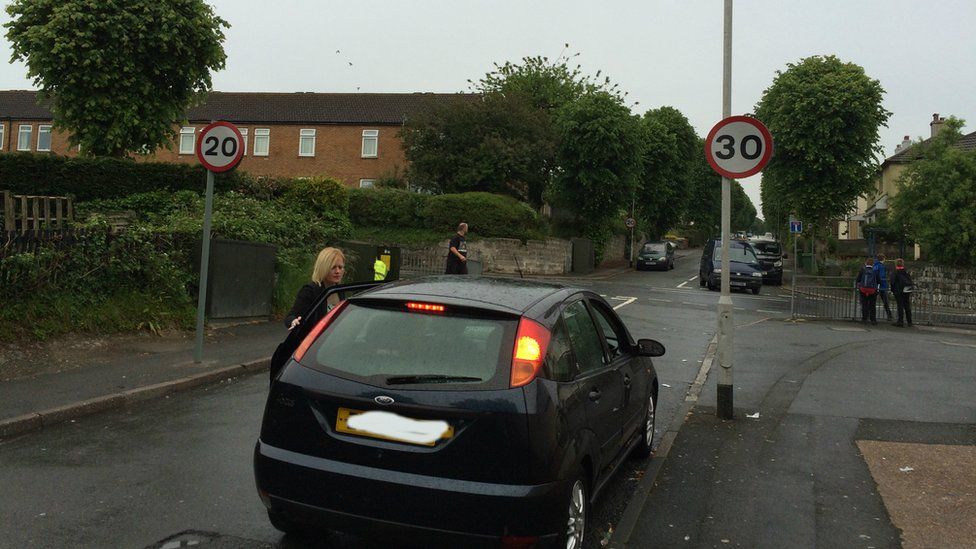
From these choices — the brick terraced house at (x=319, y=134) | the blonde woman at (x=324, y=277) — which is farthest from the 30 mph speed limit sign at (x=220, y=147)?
the brick terraced house at (x=319, y=134)

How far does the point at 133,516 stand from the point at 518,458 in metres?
2.52

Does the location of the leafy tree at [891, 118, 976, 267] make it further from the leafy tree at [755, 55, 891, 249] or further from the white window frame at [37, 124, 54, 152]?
the white window frame at [37, 124, 54, 152]

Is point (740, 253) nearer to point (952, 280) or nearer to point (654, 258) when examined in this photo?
point (952, 280)

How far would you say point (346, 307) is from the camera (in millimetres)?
4137

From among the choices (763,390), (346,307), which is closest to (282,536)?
(346,307)

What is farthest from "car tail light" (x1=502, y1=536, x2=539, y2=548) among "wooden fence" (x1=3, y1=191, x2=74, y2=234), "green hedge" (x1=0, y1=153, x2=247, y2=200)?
"green hedge" (x1=0, y1=153, x2=247, y2=200)

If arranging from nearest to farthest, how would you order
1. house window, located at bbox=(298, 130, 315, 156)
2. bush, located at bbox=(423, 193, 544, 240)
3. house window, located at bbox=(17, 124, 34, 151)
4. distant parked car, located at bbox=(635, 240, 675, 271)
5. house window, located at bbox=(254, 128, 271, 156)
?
bush, located at bbox=(423, 193, 544, 240)
distant parked car, located at bbox=(635, 240, 675, 271)
house window, located at bbox=(298, 130, 315, 156)
house window, located at bbox=(254, 128, 271, 156)
house window, located at bbox=(17, 124, 34, 151)

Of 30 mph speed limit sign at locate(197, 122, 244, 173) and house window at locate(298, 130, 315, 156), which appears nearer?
30 mph speed limit sign at locate(197, 122, 244, 173)

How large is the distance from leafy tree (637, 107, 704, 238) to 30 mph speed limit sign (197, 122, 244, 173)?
4741cm

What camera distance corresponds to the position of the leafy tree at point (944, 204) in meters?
26.7

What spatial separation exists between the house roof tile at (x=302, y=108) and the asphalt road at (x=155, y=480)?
42.6 meters

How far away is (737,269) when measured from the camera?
103 feet

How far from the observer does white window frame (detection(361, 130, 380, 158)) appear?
49062 mm

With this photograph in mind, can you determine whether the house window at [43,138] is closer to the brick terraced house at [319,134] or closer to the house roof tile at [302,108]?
the house roof tile at [302,108]
